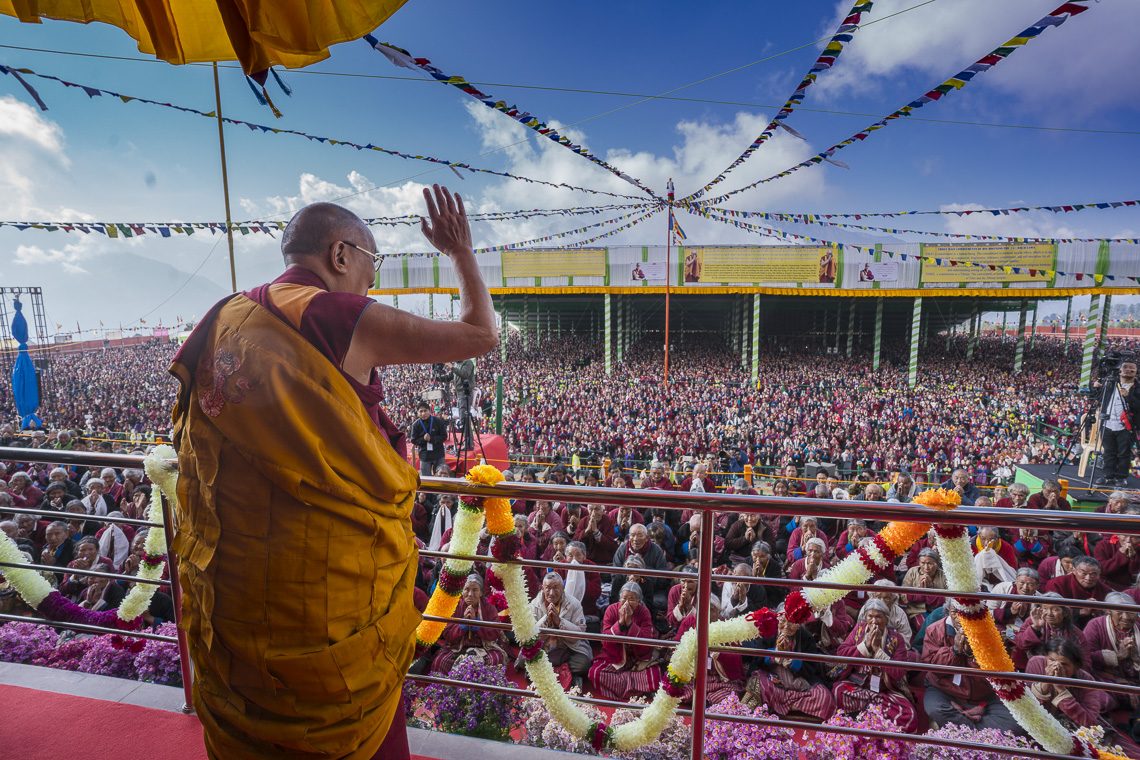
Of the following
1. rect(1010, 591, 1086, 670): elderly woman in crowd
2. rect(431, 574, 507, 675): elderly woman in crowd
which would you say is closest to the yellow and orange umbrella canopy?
rect(431, 574, 507, 675): elderly woman in crowd

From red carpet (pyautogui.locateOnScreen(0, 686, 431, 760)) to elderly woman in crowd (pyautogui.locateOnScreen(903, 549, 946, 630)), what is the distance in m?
3.43

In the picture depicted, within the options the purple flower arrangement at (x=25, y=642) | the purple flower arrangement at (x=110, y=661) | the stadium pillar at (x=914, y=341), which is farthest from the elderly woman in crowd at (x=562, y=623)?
the stadium pillar at (x=914, y=341)

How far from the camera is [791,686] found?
308cm

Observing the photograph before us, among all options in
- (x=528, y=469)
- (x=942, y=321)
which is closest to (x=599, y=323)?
(x=942, y=321)

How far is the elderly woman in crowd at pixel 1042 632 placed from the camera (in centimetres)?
306

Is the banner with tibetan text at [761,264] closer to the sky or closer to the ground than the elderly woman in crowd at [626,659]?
closer to the sky

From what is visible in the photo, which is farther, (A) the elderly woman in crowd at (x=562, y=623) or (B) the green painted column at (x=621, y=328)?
(B) the green painted column at (x=621, y=328)

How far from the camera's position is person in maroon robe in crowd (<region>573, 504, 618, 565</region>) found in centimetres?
495

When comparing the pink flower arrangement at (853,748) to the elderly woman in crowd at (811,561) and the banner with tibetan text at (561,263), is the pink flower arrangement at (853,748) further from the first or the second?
the banner with tibetan text at (561,263)

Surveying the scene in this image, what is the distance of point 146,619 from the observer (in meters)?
3.55

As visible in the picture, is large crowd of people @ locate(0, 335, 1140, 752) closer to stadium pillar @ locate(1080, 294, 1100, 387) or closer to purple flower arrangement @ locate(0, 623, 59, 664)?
purple flower arrangement @ locate(0, 623, 59, 664)

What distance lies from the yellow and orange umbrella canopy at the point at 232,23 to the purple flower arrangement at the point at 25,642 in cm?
299

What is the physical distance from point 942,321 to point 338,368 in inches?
1234

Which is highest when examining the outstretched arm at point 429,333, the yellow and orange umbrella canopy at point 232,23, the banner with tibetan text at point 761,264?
the banner with tibetan text at point 761,264
